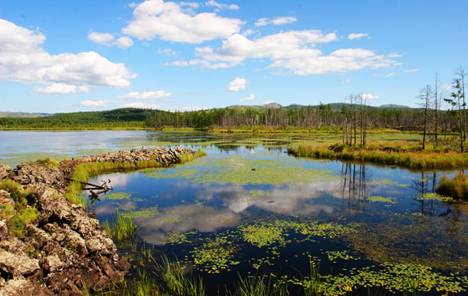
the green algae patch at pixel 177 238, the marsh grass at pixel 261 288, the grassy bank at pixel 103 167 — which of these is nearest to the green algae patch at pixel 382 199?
the green algae patch at pixel 177 238

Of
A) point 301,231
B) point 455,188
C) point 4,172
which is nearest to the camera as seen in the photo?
point 301,231

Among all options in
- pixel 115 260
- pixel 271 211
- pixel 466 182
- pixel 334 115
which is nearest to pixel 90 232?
pixel 115 260

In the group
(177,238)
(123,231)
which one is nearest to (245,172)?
(177,238)

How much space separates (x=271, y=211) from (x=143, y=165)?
966 inches

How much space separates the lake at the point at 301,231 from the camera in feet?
40.8

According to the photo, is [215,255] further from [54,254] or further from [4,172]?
[4,172]

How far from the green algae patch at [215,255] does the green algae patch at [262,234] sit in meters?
1.16

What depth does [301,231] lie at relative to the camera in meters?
17.5

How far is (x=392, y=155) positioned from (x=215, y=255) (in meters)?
36.1

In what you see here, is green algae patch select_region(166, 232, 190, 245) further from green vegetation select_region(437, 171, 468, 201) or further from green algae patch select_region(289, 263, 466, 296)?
green vegetation select_region(437, 171, 468, 201)

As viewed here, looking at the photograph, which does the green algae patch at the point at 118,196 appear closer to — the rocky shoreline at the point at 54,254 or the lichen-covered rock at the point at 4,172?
the lichen-covered rock at the point at 4,172

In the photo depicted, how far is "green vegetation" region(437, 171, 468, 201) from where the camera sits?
24.4 metres

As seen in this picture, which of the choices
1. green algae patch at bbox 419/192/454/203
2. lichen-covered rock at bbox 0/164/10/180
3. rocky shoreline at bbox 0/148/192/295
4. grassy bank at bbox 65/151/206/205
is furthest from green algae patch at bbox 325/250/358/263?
grassy bank at bbox 65/151/206/205

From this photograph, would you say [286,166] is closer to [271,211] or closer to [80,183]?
[271,211]
